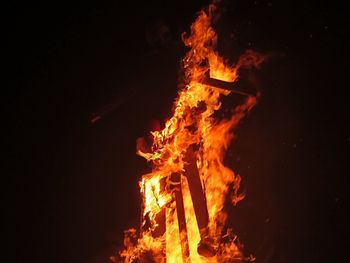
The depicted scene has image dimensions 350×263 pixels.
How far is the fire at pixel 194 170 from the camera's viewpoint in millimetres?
4203

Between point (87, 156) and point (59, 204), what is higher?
point (87, 156)

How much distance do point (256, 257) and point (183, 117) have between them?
68.9 inches

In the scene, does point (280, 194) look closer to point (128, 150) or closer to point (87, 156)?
point (128, 150)

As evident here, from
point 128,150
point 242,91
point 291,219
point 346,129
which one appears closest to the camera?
point 346,129

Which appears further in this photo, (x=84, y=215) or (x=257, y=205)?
(x=84, y=215)

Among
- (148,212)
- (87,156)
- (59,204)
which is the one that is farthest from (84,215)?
(148,212)

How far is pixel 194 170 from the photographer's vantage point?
4.13m

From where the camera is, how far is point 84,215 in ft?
33.3

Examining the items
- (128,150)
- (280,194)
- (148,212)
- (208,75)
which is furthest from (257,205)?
(128,150)

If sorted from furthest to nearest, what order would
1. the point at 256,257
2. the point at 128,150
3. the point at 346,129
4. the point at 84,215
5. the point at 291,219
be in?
the point at 84,215 → the point at 128,150 → the point at 256,257 → the point at 291,219 → the point at 346,129

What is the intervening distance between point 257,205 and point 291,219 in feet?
1.73

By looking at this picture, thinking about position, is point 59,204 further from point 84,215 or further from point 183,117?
point 183,117

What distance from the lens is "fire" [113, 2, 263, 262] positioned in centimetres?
420

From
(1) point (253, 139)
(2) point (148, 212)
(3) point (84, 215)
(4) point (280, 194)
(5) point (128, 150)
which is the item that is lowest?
(4) point (280, 194)
